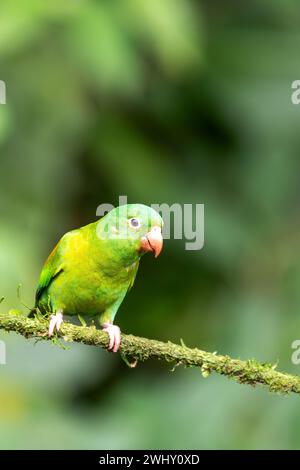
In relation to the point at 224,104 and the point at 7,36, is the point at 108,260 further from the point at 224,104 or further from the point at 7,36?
the point at 224,104

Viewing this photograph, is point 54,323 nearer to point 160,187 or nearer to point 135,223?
point 135,223

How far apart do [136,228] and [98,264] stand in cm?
33

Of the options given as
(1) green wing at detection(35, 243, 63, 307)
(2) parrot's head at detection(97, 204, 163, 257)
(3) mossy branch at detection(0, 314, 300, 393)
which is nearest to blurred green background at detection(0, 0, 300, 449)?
(1) green wing at detection(35, 243, 63, 307)

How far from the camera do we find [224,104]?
24.6 feet

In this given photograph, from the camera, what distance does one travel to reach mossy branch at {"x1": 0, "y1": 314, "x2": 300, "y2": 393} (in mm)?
3533

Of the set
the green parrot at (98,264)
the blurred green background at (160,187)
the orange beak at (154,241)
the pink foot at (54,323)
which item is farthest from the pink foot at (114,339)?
the blurred green background at (160,187)

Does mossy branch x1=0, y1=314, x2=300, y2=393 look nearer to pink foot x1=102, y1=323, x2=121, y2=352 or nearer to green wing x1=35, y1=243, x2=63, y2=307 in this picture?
pink foot x1=102, y1=323, x2=121, y2=352

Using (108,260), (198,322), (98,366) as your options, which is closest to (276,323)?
(198,322)

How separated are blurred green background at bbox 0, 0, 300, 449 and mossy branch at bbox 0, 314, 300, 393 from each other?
5.50ft

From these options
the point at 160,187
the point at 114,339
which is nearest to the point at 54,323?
the point at 114,339

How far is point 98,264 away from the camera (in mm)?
4098

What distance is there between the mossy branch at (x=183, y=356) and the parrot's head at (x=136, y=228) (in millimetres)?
410
